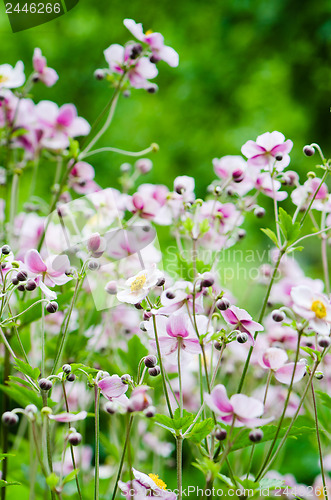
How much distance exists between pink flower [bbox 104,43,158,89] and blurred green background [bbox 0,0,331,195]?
1322 mm

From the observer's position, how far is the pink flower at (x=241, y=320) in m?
0.49

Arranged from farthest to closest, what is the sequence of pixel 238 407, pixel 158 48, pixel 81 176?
1. pixel 81 176
2. pixel 158 48
3. pixel 238 407

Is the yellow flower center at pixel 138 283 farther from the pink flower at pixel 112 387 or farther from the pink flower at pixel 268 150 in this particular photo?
the pink flower at pixel 268 150

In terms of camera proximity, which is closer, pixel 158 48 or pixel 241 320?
pixel 241 320

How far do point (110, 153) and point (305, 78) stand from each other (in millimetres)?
823

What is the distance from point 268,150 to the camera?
599 millimetres

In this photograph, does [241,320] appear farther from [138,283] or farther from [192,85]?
[192,85]

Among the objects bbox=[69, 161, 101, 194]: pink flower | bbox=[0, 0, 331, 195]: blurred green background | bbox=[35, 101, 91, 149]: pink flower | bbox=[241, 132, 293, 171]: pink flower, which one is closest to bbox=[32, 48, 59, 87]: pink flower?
bbox=[35, 101, 91, 149]: pink flower

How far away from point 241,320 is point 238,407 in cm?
11

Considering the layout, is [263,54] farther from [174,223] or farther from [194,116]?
[174,223]

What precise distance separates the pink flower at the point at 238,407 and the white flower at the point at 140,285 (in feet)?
0.39

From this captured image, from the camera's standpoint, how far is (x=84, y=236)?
2.44 feet

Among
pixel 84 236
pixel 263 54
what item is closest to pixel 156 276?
pixel 84 236

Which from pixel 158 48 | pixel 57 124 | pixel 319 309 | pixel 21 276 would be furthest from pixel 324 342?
A: pixel 57 124
